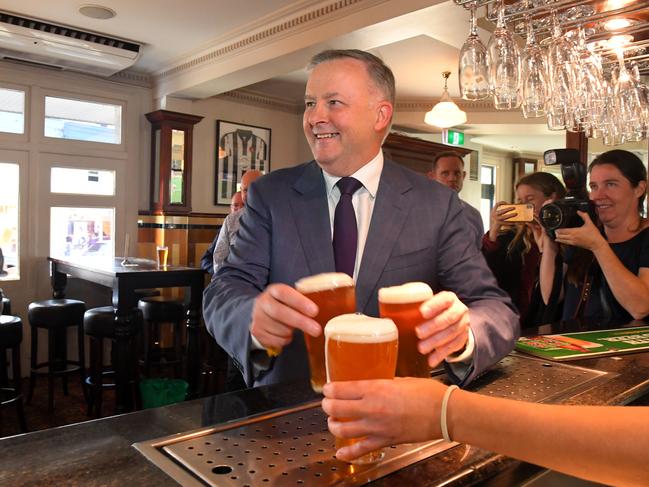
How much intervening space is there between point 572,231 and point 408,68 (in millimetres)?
4109

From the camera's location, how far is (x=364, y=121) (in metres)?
1.55

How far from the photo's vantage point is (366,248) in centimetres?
150

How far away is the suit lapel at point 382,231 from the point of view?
1.49m

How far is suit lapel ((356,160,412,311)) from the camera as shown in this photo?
1489 millimetres

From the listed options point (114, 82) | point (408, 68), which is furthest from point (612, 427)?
point (114, 82)

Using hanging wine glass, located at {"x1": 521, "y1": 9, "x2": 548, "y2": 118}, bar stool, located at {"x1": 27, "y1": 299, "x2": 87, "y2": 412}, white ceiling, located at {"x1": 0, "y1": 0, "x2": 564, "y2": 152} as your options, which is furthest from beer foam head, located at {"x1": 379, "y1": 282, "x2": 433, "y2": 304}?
bar stool, located at {"x1": 27, "y1": 299, "x2": 87, "y2": 412}

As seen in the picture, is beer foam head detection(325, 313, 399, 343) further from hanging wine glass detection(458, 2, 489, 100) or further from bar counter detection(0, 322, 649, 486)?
hanging wine glass detection(458, 2, 489, 100)

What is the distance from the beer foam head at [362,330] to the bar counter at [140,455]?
221 millimetres

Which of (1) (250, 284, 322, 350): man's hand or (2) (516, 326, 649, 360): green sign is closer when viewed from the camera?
(1) (250, 284, 322, 350): man's hand

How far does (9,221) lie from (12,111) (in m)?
1.05

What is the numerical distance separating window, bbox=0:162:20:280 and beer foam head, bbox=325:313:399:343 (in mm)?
5364

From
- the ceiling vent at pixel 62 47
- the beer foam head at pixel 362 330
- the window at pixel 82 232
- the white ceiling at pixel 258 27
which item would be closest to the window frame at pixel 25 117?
the ceiling vent at pixel 62 47

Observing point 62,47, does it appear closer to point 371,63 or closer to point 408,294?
point 371,63

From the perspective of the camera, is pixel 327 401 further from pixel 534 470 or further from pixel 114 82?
pixel 114 82
